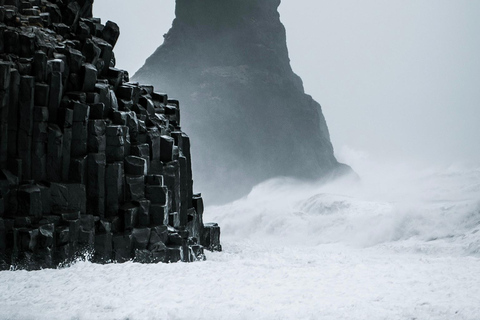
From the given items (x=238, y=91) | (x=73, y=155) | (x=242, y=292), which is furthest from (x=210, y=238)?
(x=238, y=91)

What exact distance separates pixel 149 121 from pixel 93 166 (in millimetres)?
4170

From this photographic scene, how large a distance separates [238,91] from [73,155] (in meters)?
69.9

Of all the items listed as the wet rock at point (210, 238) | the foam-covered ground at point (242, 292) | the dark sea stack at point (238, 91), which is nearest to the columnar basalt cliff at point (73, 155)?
the foam-covered ground at point (242, 292)

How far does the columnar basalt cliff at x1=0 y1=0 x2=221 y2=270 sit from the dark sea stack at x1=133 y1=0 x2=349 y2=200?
199 ft

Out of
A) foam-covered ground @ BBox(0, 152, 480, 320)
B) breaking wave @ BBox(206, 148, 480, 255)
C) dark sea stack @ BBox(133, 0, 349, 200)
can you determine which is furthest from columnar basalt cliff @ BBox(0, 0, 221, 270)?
dark sea stack @ BBox(133, 0, 349, 200)

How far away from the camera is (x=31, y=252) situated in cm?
1539

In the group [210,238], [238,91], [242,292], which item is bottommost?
[242,292]

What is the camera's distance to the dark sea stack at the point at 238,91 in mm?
81562

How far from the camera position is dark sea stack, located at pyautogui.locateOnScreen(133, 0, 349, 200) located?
268 ft

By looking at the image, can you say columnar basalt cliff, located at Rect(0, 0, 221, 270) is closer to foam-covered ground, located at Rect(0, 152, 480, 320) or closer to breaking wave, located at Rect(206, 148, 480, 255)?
foam-covered ground, located at Rect(0, 152, 480, 320)

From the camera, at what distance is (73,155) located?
1719cm

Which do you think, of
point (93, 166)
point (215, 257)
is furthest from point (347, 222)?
point (93, 166)

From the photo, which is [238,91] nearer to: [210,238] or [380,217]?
[380,217]

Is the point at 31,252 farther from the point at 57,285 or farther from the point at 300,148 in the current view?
the point at 300,148
